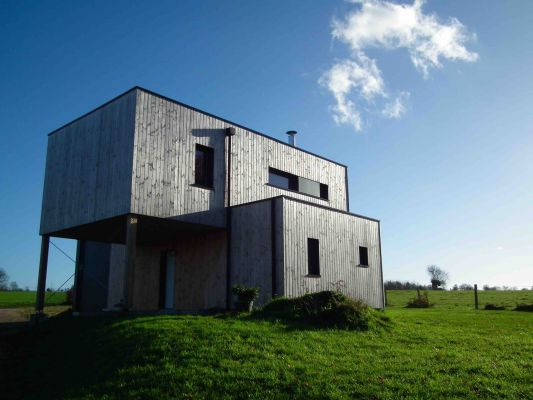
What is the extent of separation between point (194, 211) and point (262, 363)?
8.64m

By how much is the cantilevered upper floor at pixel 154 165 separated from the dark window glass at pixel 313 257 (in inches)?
124

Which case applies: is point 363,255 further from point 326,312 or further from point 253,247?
point 326,312

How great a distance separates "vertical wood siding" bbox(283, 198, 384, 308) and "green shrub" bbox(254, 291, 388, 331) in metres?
2.51

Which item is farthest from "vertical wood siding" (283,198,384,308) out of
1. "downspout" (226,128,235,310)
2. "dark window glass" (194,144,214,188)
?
"dark window glass" (194,144,214,188)

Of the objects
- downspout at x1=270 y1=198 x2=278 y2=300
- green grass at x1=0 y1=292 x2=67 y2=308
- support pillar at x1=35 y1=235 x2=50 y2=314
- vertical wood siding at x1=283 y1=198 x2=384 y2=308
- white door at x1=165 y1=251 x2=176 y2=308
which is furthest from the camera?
green grass at x1=0 y1=292 x2=67 y2=308

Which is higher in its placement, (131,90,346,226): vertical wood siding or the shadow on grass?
(131,90,346,226): vertical wood siding

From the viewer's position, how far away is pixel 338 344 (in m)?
8.84

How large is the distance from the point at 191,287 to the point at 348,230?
6.29m

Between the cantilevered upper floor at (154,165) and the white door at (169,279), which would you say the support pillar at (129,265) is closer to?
the cantilevered upper floor at (154,165)

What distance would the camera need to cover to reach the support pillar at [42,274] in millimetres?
16125

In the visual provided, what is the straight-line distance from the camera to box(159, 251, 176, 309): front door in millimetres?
18266

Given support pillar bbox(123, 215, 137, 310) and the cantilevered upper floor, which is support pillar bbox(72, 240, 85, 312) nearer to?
the cantilevered upper floor

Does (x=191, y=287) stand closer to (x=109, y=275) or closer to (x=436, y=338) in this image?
(x=109, y=275)

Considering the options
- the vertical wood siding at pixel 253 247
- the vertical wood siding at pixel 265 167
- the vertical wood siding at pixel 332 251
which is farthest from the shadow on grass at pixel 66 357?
the vertical wood siding at pixel 265 167
